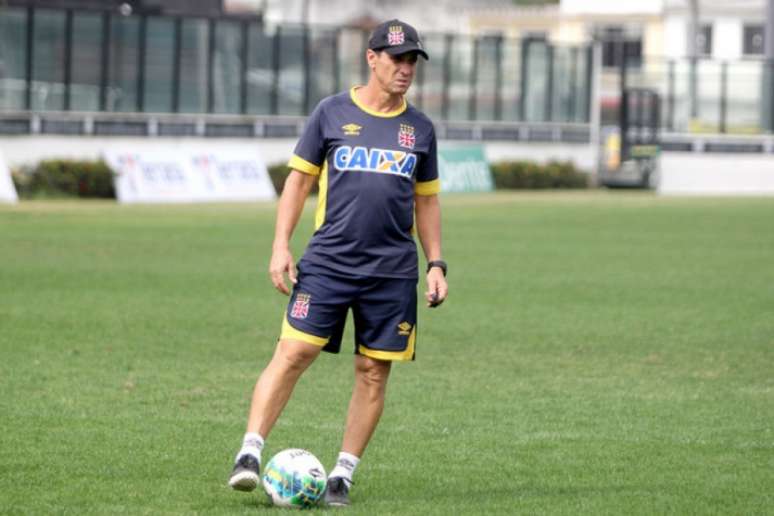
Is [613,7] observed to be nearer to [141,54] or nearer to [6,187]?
[141,54]

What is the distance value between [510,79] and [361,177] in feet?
147

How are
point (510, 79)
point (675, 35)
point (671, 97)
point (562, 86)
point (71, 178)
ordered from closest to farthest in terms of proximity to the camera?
point (71, 178), point (510, 79), point (671, 97), point (562, 86), point (675, 35)

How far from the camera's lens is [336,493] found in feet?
26.5

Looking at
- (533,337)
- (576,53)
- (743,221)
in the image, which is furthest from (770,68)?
(533,337)

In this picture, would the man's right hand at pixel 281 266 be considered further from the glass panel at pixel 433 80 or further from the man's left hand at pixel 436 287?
the glass panel at pixel 433 80

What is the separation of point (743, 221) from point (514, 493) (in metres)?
27.1

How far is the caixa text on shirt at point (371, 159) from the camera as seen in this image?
26.2ft

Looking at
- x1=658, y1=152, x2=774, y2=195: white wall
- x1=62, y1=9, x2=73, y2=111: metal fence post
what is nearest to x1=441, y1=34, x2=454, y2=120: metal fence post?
x1=658, y1=152, x2=774, y2=195: white wall

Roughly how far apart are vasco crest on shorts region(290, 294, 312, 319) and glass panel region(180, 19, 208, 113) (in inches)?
1465

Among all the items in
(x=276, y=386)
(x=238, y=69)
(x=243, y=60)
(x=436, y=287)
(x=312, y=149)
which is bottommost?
(x=276, y=386)

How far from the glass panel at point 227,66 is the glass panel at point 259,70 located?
421 mm

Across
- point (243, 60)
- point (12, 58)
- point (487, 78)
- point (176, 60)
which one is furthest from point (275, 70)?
point (12, 58)

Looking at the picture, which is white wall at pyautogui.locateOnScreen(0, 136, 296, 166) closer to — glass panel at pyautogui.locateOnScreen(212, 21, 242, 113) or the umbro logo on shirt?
glass panel at pyautogui.locateOnScreen(212, 21, 242, 113)

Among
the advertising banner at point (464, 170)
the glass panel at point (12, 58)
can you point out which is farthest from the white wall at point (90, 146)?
the advertising banner at point (464, 170)
